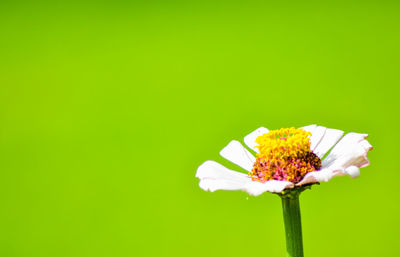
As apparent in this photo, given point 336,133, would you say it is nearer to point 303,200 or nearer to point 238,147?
point 238,147

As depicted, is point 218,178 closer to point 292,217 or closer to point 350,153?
point 292,217

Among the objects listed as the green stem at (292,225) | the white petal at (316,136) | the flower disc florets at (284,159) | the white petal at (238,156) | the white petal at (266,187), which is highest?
the white petal at (316,136)

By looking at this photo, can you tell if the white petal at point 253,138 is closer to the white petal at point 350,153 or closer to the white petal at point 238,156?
the white petal at point 238,156

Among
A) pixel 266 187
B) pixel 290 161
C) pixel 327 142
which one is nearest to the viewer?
pixel 266 187

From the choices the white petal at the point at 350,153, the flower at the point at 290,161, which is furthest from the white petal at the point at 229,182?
the white petal at the point at 350,153

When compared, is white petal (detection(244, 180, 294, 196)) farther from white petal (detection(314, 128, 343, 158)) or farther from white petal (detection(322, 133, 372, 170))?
white petal (detection(314, 128, 343, 158))

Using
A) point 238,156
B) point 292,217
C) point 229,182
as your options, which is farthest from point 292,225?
point 238,156
